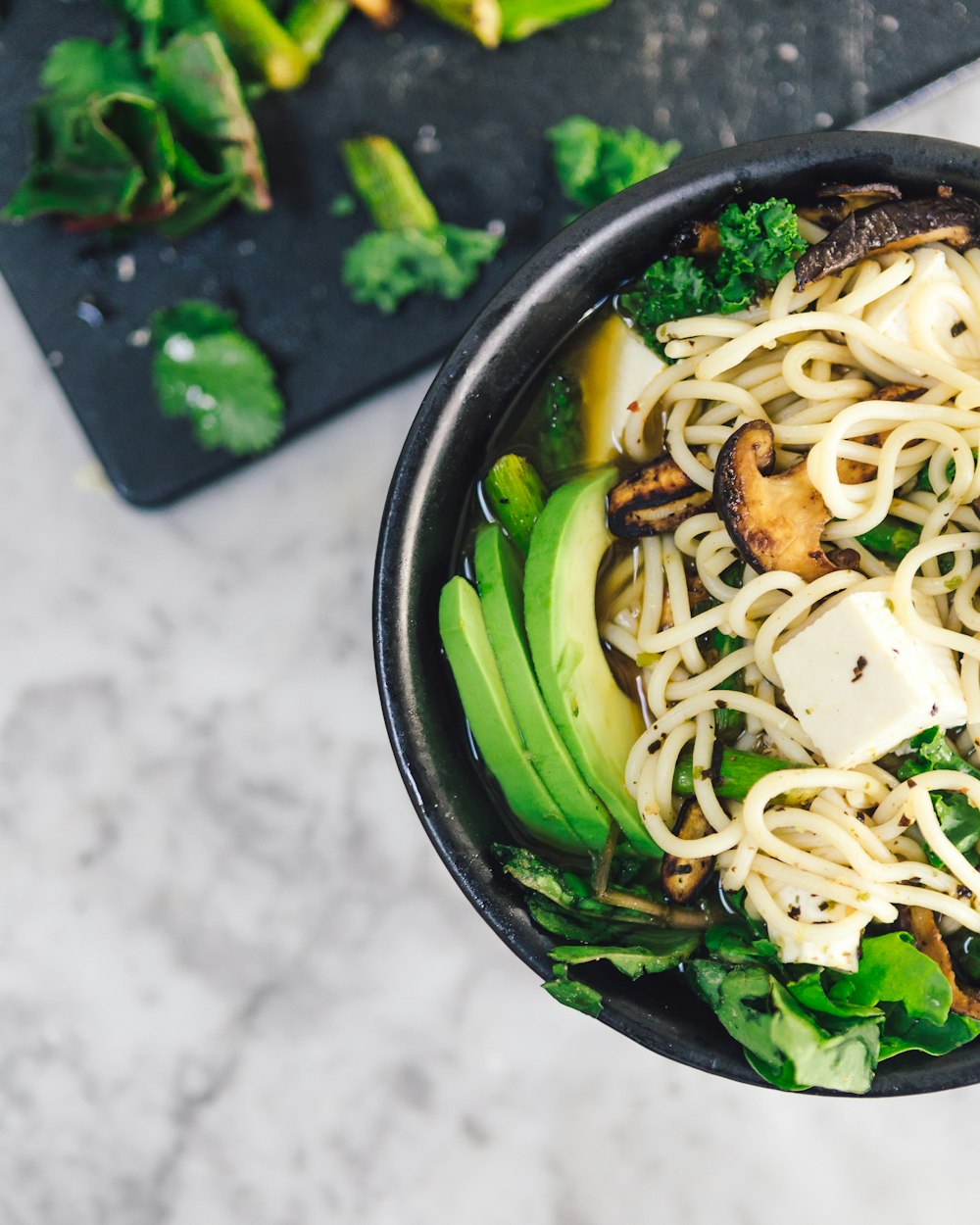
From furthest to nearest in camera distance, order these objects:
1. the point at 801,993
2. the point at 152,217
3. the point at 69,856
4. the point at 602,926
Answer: the point at 69,856
the point at 152,217
the point at 602,926
the point at 801,993

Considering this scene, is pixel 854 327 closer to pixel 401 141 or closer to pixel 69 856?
pixel 401 141

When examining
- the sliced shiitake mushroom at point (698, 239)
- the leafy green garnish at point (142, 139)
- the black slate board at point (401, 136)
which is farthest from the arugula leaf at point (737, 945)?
the leafy green garnish at point (142, 139)

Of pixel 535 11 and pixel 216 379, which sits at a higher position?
pixel 535 11

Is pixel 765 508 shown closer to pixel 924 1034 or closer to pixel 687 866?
pixel 687 866

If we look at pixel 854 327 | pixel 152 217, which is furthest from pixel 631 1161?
pixel 152 217

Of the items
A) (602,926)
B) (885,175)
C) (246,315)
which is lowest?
(602,926)

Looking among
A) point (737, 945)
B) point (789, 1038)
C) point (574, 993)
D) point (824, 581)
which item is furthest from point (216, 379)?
point (789, 1038)

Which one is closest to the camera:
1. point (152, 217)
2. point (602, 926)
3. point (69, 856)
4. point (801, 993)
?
point (801, 993)

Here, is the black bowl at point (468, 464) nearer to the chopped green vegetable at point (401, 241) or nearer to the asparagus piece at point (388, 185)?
the chopped green vegetable at point (401, 241)
